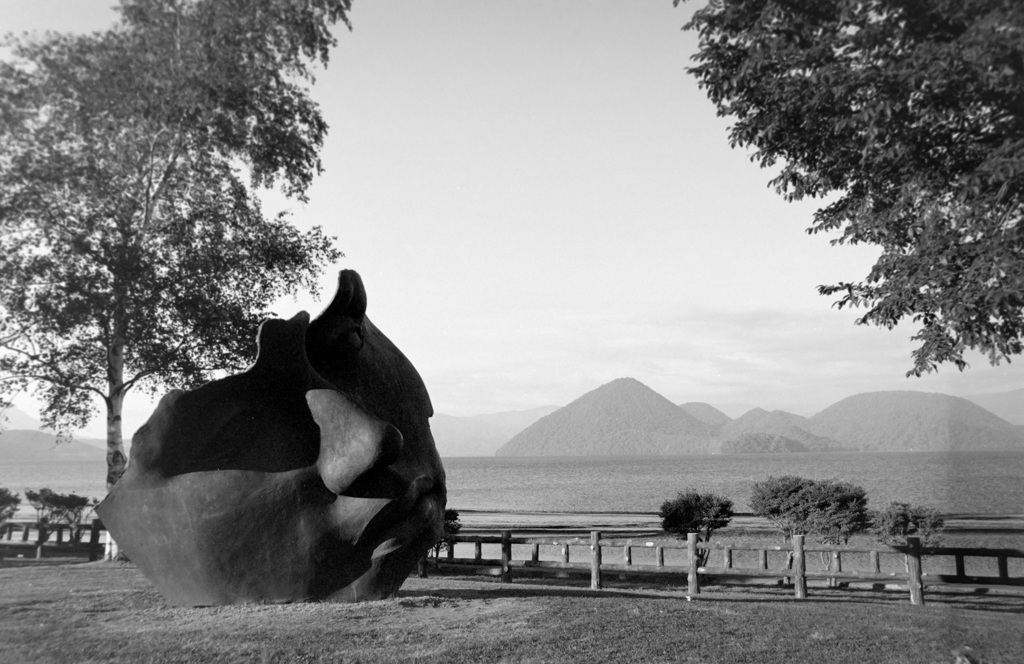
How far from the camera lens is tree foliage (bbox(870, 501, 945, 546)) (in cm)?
2386

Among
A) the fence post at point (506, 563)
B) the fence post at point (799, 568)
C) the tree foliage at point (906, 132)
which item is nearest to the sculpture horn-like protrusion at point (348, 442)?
the tree foliage at point (906, 132)

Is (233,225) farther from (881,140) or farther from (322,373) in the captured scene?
(881,140)

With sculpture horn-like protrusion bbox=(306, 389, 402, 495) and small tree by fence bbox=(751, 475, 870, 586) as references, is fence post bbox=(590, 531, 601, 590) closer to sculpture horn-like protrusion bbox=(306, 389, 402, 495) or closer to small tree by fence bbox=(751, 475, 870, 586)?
sculpture horn-like protrusion bbox=(306, 389, 402, 495)

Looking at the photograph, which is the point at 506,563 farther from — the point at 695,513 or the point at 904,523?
the point at 904,523

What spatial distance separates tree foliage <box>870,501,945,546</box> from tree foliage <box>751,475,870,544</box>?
508 mm

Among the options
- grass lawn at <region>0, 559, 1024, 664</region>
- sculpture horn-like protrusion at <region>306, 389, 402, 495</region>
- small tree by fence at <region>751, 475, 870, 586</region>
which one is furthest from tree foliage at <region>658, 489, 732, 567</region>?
sculpture horn-like protrusion at <region>306, 389, 402, 495</region>

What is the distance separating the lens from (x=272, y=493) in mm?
10094

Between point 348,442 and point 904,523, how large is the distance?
20.1 meters

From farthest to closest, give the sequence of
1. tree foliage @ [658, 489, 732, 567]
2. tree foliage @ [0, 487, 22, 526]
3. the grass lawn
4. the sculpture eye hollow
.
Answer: tree foliage @ [658, 489, 732, 567] < tree foliage @ [0, 487, 22, 526] < the sculpture eye hollow < the grass lawn

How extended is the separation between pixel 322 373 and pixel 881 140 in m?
8.22

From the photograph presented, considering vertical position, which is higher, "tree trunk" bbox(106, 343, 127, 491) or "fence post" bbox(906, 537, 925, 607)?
"tree trunk" bbox(106, 343, 127, 491)

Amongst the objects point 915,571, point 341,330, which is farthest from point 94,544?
point 915,571

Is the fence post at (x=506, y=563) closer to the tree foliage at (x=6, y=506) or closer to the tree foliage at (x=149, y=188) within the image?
the tree foliage at (x=149, y=188)

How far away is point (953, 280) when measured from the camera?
33.1 feet
